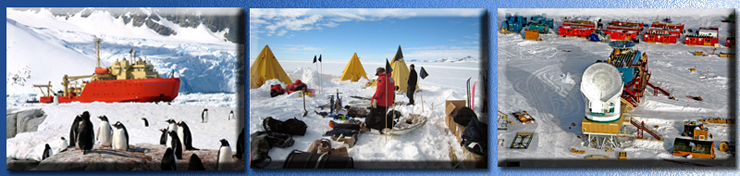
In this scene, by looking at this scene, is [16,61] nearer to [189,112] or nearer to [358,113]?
[189,112]

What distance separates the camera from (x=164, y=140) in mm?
3342

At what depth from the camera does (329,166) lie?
3375 millimetres

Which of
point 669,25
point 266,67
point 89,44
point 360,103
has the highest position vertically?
point 669,25

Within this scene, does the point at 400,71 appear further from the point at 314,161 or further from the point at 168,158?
the point at 168,158

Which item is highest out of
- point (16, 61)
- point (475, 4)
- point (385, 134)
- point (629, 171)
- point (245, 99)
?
point (475, 4)

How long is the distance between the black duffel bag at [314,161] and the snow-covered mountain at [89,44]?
0.63m

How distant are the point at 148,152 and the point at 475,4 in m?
2.24

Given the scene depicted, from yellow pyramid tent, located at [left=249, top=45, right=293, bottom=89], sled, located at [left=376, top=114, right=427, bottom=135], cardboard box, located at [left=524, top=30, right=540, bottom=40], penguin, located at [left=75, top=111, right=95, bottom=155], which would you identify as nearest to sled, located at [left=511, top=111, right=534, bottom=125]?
cardboard box, located at [left=524, top=30, right=540, bottom=40]

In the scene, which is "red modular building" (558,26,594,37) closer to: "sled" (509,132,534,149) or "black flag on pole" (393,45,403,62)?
"sled" (509,132,534,149)

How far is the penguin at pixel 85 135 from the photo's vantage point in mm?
3299

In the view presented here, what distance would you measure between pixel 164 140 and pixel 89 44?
749 millimetres

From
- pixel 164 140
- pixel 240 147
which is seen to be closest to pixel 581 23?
pixel 240 147

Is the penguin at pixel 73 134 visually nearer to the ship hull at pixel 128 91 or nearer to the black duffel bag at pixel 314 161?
the ship hull at pixel 128 91

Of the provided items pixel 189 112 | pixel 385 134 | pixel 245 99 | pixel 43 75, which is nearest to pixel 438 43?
pixel 385 134
